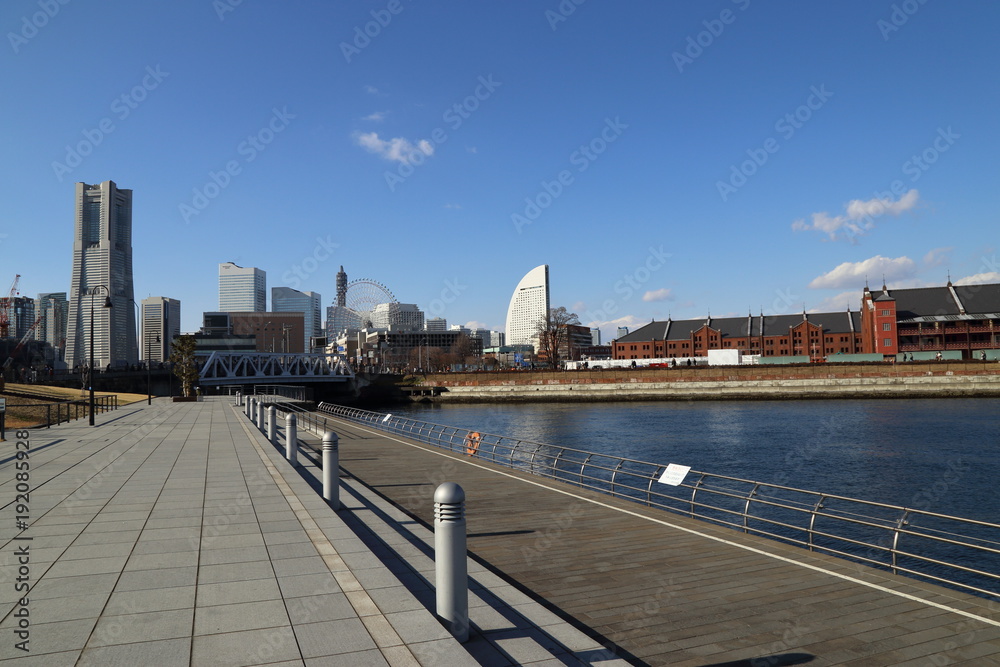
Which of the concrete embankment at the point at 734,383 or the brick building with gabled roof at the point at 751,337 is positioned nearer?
the concrete embankment at the point at 734,383

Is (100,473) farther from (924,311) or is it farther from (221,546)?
(924,311)

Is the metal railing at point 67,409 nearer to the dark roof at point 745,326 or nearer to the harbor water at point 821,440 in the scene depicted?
the harbor water at point 821,440

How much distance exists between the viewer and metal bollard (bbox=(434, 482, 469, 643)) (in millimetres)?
6375

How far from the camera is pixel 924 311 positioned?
117875mm

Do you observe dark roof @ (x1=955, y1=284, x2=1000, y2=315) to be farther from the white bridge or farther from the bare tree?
the white bridge

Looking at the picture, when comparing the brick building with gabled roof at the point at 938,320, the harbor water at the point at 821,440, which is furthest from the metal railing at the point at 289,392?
the brick building with gabled roof at the point at 938,320

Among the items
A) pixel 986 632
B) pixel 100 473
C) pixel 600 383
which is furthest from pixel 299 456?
pixel 600 383

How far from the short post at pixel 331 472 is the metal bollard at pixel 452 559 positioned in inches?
270

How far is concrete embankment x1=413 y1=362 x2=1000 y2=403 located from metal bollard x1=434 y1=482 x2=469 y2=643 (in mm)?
93176

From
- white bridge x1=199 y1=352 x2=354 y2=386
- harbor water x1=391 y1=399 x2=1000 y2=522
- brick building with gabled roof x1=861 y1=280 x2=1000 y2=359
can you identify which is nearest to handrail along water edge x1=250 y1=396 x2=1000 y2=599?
harbor water x1=391 y1=399 x2=1000 y2=522

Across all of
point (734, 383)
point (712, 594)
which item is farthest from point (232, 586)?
point (734, 383)

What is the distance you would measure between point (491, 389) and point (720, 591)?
99.0 meters

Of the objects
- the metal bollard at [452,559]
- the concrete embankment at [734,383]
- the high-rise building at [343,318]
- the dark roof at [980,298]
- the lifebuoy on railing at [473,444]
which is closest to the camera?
the metal bollard at [452,559]

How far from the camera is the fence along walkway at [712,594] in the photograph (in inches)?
283
